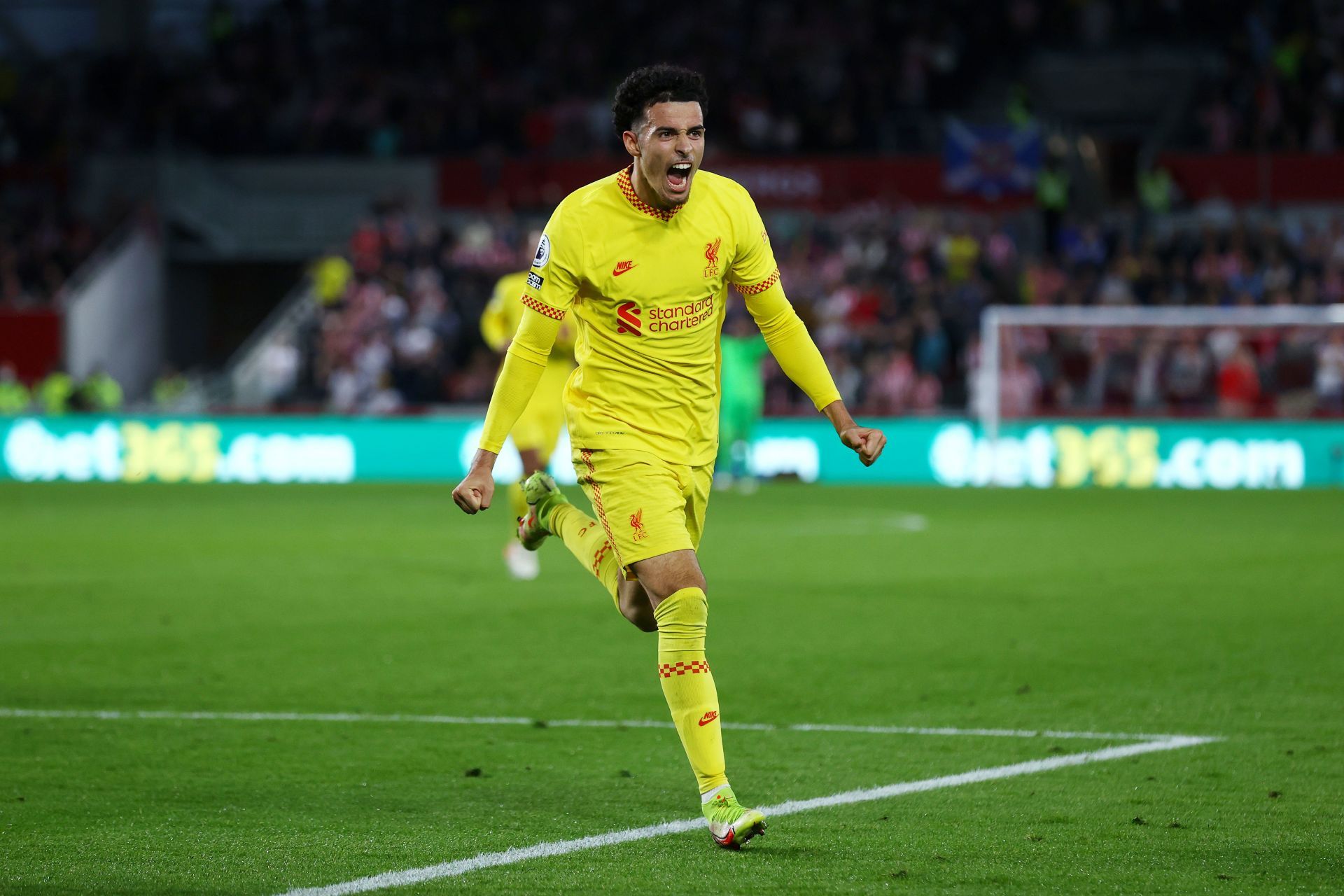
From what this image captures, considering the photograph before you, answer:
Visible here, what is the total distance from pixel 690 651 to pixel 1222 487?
18657 mm

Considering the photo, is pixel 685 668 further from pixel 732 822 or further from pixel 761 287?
pixel 761 287

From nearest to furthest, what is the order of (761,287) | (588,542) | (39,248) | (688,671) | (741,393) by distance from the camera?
(688,671), (761,287), (588,542), (741,393), (39,248)

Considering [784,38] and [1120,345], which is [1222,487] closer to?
[1120,345]

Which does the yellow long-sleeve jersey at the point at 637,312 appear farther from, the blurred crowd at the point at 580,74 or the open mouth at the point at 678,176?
the blurred crowd at the point at 580,74

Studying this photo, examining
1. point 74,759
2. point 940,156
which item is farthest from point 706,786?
point 940,156

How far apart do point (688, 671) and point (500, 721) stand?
2.21 meters

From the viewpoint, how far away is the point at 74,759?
21.5 feet

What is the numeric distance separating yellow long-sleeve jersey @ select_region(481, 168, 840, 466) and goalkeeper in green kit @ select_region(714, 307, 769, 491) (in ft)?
53.5

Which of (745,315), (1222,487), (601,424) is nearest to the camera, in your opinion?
(601,424)

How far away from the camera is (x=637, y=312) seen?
5.64 meters

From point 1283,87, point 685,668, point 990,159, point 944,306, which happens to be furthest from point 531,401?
point 1283,87

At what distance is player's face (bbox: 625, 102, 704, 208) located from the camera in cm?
544

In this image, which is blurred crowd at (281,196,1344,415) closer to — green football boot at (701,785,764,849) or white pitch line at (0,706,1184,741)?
white pitch line at (0,706,1184,741)

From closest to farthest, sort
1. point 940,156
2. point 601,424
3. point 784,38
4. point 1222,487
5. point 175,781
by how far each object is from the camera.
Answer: point 601,424 → point 175,781 → point 1222,487 → point 940,156 → point 784,38
